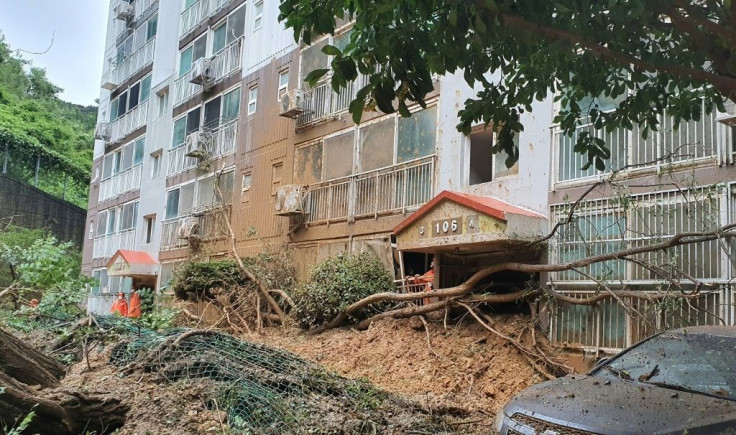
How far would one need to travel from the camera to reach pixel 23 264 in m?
9.80

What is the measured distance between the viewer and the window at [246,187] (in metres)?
21.1

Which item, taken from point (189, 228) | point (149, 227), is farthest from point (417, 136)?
point (149, 227)

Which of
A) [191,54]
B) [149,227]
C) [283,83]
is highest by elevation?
[191,54]

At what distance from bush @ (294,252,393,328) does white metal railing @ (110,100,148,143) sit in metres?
19.2

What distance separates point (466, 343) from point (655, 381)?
6253 millimetres

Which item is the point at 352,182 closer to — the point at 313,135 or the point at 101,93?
the point at 313,135

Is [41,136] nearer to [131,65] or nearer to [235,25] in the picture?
[131,65]

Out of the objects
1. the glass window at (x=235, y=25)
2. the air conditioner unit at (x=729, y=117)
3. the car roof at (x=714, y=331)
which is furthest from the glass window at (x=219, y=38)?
the car roof at (x=714, y=331)

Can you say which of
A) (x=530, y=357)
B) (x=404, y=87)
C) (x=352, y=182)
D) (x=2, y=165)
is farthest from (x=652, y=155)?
(x=2, y=165)

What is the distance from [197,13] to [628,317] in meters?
22.7

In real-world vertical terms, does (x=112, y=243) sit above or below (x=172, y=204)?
below

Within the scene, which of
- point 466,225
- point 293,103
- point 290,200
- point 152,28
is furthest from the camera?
point 152,28

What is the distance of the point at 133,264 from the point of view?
2564 centimetres

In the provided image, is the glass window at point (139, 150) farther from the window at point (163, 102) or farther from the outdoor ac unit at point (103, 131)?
the outdoor ac unit at point (103, 131)
